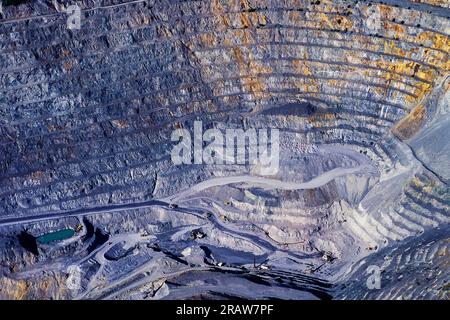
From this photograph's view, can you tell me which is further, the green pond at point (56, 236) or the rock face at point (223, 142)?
the green pond at point (56, 236)

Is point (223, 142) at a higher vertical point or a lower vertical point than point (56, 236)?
higher

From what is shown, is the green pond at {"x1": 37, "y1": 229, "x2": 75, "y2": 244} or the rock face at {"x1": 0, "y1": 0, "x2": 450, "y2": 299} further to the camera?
the green pond at {"x1": 37, "y1": 229, "x2": 75, "y2": 244}

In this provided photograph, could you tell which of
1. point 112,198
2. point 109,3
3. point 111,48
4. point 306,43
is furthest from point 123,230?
point 306,43

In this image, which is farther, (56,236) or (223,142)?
(223,142)
